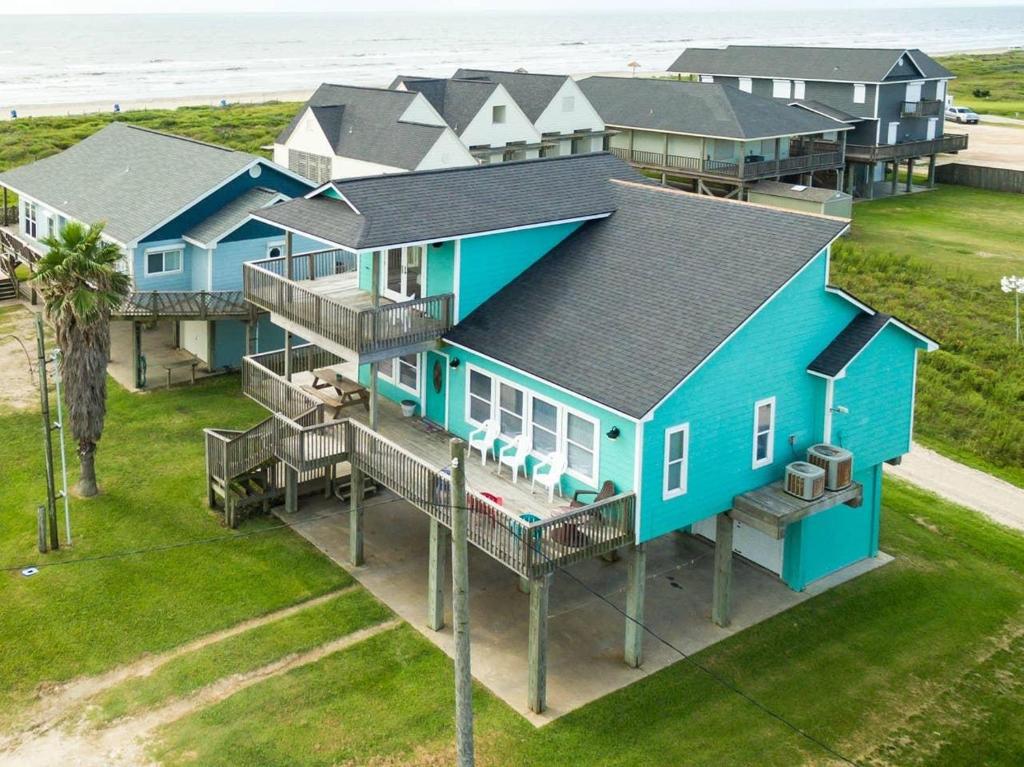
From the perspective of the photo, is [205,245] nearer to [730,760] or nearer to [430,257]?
[430,257]

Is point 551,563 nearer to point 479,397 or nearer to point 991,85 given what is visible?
point 479,397

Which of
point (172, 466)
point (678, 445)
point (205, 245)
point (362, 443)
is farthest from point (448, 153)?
point (678, 445)

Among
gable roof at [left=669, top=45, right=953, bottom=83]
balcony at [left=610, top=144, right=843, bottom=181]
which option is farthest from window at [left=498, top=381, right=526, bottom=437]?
gable roof at [left=669, top=45, right=953, bottom=83]

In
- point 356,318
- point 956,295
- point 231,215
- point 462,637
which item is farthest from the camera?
point 956,295

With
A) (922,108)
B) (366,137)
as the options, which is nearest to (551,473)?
(366,137)

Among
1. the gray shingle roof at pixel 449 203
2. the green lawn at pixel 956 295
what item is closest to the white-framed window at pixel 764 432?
the gray shingle roof at pixel 449 203

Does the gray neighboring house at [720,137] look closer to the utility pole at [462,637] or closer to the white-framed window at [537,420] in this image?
the white-framed window at [537,420]
